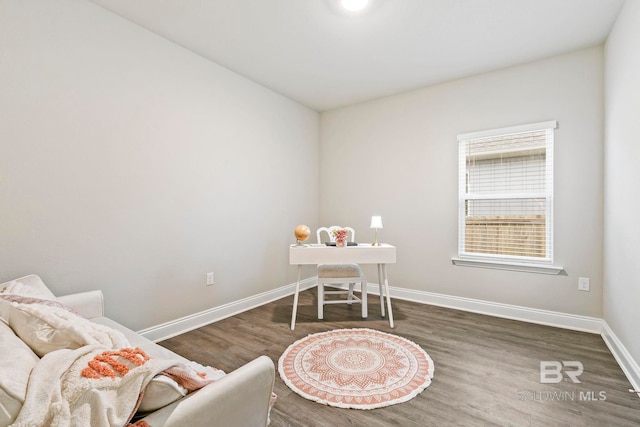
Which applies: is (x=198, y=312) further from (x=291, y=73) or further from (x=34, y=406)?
(x=291, y=73)

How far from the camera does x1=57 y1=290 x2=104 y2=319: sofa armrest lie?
75.3 inches

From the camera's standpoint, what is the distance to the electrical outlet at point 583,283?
2800mm

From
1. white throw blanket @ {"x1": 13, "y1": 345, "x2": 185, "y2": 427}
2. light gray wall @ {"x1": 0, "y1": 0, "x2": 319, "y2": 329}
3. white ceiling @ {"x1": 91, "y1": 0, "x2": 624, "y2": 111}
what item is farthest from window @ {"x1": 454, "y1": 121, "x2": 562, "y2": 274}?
white throw blanket @ {"x1": 13, "y1": 345, "x2": 185, "y2": 427}

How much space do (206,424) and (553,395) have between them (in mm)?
2045

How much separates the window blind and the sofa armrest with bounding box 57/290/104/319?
3.41 meters

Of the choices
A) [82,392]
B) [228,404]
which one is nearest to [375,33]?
[228,404]

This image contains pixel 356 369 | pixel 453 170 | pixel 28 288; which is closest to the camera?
pixel 28 288

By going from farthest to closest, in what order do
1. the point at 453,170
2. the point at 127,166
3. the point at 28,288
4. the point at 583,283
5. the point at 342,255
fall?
the point at 453,170 → the point at 342,255 → the point at 583,283 → the point at 127,166 → the point at 28,288

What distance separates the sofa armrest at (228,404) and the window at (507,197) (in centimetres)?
295

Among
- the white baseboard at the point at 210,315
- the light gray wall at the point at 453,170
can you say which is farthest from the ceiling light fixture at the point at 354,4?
the white baseboard at the point at 210,315

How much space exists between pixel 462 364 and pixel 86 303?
2622 millimetres

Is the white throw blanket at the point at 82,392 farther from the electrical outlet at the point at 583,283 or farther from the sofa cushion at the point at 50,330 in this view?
the electrical outlet at the point at 583,283

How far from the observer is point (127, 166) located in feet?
7.91

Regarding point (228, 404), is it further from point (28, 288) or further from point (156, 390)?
point (28, 288)
